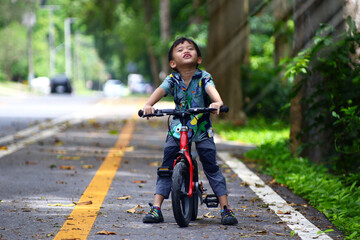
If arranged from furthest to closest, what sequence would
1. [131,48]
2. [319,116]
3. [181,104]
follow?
[131,48]
[319,116]
[181,104]

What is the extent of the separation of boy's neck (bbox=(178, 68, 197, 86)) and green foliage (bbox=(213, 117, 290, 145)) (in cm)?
692

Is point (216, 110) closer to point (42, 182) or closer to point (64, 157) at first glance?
point (42, 182)

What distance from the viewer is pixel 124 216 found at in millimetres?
5684

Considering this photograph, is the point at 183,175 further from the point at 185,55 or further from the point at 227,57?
the point at 227,57

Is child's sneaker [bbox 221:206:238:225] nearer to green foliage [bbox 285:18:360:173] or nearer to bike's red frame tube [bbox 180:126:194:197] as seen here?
bike's red frame tube [bbox 180:126:194:197]

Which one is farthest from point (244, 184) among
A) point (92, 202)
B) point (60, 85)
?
point (60, 85)

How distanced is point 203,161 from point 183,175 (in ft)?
1.01

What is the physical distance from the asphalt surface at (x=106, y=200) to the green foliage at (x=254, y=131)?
68.0 inches

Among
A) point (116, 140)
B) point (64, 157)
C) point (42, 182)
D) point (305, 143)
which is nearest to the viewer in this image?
point (42, 182)

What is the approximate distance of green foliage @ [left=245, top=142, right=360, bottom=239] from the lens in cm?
582

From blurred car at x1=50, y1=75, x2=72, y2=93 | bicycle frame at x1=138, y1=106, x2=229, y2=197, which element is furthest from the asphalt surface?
blurred car at x1=50, y1=75, x2=72, y2=93

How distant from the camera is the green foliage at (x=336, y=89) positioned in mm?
7594

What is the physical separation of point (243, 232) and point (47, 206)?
1.84 metres

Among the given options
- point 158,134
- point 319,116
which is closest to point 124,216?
point 319,116
